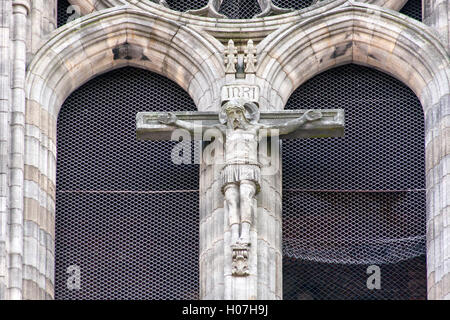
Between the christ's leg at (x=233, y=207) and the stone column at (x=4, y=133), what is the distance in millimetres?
2884

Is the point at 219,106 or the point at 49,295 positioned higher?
the point at 219,106

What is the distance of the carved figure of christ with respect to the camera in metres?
33.1

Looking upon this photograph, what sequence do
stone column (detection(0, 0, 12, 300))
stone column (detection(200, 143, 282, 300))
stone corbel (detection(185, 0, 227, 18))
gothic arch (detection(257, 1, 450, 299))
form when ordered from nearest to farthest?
stone column (detection(0, 0, 12, 300))
stone column (detection(200, 143, 282, 300))
gothic arch (detection(257, 1, 450, 299))
stone corbel (detection(185, 0, 227, 18))

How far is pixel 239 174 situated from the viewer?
3328 cm

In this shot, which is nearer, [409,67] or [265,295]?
[265,295]

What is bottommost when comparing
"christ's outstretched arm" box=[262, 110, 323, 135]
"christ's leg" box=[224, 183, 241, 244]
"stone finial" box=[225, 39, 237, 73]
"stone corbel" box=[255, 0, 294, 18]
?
"christ's leg" box=[224, 183, 241, 244]

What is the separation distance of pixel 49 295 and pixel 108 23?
427 cm

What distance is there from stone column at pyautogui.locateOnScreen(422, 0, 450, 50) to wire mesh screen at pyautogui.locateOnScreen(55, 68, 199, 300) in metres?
3.50

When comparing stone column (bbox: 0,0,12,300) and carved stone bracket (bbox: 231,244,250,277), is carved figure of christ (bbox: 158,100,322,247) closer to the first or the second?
carved stone bracket (bbox: 231,244,250,277)

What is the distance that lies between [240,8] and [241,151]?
10.1 ft

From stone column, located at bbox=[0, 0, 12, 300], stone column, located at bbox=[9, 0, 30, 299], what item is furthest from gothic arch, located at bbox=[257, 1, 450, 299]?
stone column, located at bbox=[0, 0, 12, 300]
